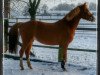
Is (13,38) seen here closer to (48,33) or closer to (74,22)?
(48,33)

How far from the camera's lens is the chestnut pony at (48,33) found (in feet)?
7.45

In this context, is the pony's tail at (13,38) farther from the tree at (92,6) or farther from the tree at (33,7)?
the tree at (92,6)

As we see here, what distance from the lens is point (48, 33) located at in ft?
7.71

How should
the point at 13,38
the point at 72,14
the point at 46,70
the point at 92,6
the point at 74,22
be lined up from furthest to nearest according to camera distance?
1. the point at 46,70
2. the point at 13,38
3. the point at 74,22
4. the point at 72,14
5. the point at 92,6

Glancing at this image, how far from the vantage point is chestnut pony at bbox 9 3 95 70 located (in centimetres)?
227

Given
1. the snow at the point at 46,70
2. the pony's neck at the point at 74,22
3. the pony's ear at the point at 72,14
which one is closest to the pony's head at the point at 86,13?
the pony's ear at the point at 72,14

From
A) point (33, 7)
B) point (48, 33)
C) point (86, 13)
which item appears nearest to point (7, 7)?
point (33, 7)

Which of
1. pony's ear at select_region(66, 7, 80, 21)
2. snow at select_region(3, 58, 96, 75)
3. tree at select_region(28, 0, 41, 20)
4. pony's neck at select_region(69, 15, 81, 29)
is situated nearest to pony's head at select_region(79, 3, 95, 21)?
pony's ear at select_region(66, 7, 80, 21)

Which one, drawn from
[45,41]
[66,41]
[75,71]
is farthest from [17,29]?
[75,71]

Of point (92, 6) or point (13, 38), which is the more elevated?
point (92, 6)

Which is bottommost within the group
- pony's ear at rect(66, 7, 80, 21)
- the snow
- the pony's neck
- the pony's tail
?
the snow

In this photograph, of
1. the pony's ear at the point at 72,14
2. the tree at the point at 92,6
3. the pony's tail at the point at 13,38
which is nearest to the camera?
the tree at the point at 92,6

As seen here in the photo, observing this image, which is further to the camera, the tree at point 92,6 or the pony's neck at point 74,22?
the pony's neck at point 74,22

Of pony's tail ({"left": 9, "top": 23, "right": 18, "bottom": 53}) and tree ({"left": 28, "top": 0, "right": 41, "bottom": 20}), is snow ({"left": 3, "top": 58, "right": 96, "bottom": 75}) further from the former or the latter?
tree ({"left": 28, "top": 0, "right": 41, "bottom": 20})
